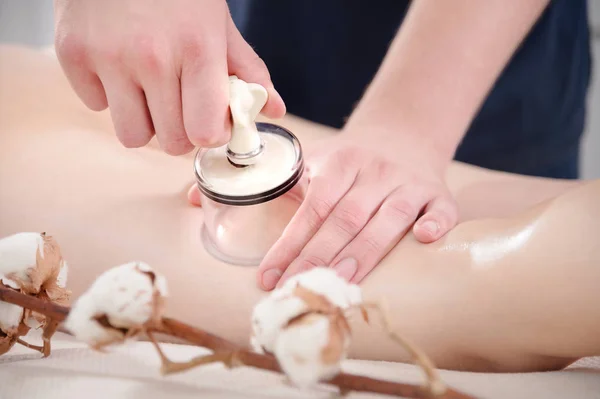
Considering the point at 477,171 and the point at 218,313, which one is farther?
the point at 477,171

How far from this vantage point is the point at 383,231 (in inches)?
23.2

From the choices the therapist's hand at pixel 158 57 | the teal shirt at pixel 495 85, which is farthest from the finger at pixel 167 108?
the teal shirt at pixel 495 85

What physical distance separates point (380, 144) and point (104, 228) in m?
0.32

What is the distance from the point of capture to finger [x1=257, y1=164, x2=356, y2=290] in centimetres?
57

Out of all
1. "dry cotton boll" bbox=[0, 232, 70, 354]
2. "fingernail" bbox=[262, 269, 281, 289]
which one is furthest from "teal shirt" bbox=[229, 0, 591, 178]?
"dry cotton boll" bbox=[0, 232, 70, 354]

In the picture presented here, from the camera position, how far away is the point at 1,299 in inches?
13.4

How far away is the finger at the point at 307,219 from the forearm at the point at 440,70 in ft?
0.36

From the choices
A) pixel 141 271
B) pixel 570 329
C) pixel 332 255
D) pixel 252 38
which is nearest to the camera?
pixel 141 271

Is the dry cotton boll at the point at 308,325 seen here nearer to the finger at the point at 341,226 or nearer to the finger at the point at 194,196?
the finger at the point at 341,226

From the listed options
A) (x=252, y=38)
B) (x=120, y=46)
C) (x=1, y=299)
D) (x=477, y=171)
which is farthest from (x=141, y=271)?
(x=252, y=38)

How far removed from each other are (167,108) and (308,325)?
334 mm

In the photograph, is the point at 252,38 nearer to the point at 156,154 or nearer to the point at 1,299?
the point at 156,154

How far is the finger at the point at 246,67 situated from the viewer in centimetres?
56

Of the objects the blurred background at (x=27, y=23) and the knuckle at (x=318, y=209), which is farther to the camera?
the blurred background at (x=27, y=23)
